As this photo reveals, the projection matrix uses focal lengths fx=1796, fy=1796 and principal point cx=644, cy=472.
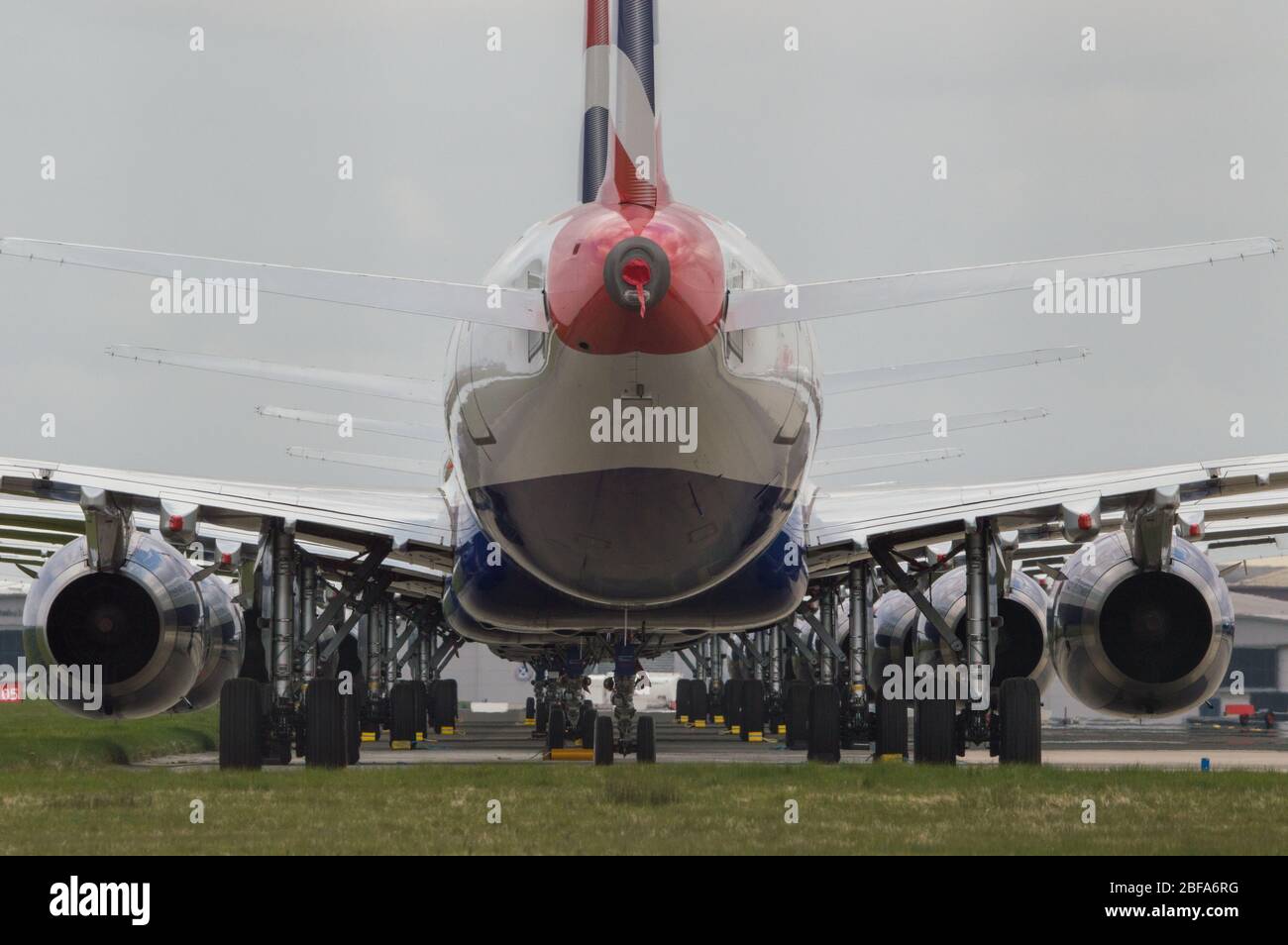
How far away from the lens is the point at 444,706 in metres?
45.5

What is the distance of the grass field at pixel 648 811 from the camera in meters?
10.3

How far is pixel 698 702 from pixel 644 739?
31083 mm

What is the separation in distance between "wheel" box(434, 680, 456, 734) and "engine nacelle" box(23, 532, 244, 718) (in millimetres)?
24305

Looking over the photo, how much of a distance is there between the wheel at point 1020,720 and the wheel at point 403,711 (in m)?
18.5

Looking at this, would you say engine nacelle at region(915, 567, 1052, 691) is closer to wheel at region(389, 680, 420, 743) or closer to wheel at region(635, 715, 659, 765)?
wheel at region(635, 715, 659, 765)

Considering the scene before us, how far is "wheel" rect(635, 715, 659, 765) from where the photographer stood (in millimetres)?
21859

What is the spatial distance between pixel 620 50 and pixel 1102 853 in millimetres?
5822

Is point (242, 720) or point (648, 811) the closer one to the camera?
point (648, 811)

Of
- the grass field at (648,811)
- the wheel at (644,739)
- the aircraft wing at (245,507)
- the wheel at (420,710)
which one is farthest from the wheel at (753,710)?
the grass field at (648,811)

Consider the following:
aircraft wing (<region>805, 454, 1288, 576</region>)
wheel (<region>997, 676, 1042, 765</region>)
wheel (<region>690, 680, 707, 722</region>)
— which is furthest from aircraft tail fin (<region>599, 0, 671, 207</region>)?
wheel (<region>690, 680, 707, 722</region>)

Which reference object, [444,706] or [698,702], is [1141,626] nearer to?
[444,706]

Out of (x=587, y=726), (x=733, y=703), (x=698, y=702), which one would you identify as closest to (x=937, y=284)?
(x=587, y=726)

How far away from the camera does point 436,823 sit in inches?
452
